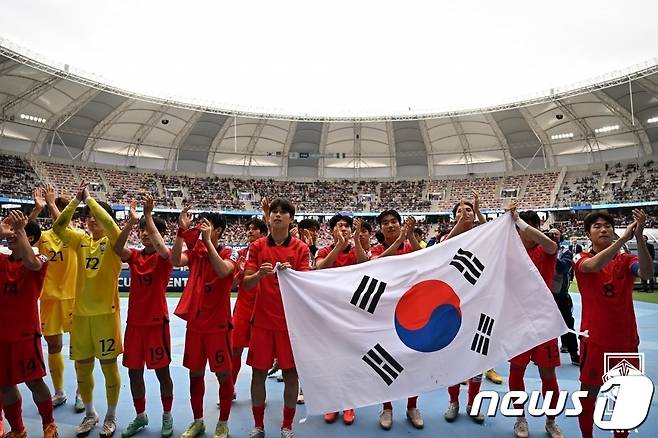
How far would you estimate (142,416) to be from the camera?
368cm

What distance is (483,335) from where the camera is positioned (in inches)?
137

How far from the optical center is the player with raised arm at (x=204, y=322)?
11.7ft

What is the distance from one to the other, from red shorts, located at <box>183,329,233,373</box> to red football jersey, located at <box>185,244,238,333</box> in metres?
0.06

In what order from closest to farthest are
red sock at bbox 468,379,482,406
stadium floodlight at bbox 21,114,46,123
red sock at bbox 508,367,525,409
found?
1. red sock at bbox 508,367,525,409
2. red sock at bbox 468,379,482,406
3. stadium floodlight at bbox 21,114,46,123

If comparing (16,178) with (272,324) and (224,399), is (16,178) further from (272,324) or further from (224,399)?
(272,324)

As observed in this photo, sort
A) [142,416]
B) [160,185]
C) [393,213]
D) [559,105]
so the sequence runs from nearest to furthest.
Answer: [142,416], [393,213], [559,105], [160,185]

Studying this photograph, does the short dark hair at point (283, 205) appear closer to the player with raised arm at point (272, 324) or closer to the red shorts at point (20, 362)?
the player with raised arm at point (272, 324)

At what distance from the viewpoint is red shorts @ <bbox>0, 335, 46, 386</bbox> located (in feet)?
10.7

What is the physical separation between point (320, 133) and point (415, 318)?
33.6 meters

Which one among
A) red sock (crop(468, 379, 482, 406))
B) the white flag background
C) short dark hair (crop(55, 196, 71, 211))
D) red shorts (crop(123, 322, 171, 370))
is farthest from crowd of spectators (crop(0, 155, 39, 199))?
red sock (crop(468, 379, 482, 406))

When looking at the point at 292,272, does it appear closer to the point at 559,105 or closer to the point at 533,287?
the point at 533,287

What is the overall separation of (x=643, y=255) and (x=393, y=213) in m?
1.98

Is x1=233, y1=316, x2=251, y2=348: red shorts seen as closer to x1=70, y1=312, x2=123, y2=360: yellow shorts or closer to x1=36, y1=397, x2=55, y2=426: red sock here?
x1=70, y1=312, x2=123, y2=360: yellow shorts

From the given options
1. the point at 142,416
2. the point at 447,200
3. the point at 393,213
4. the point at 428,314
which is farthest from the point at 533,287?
the point at 447,200
